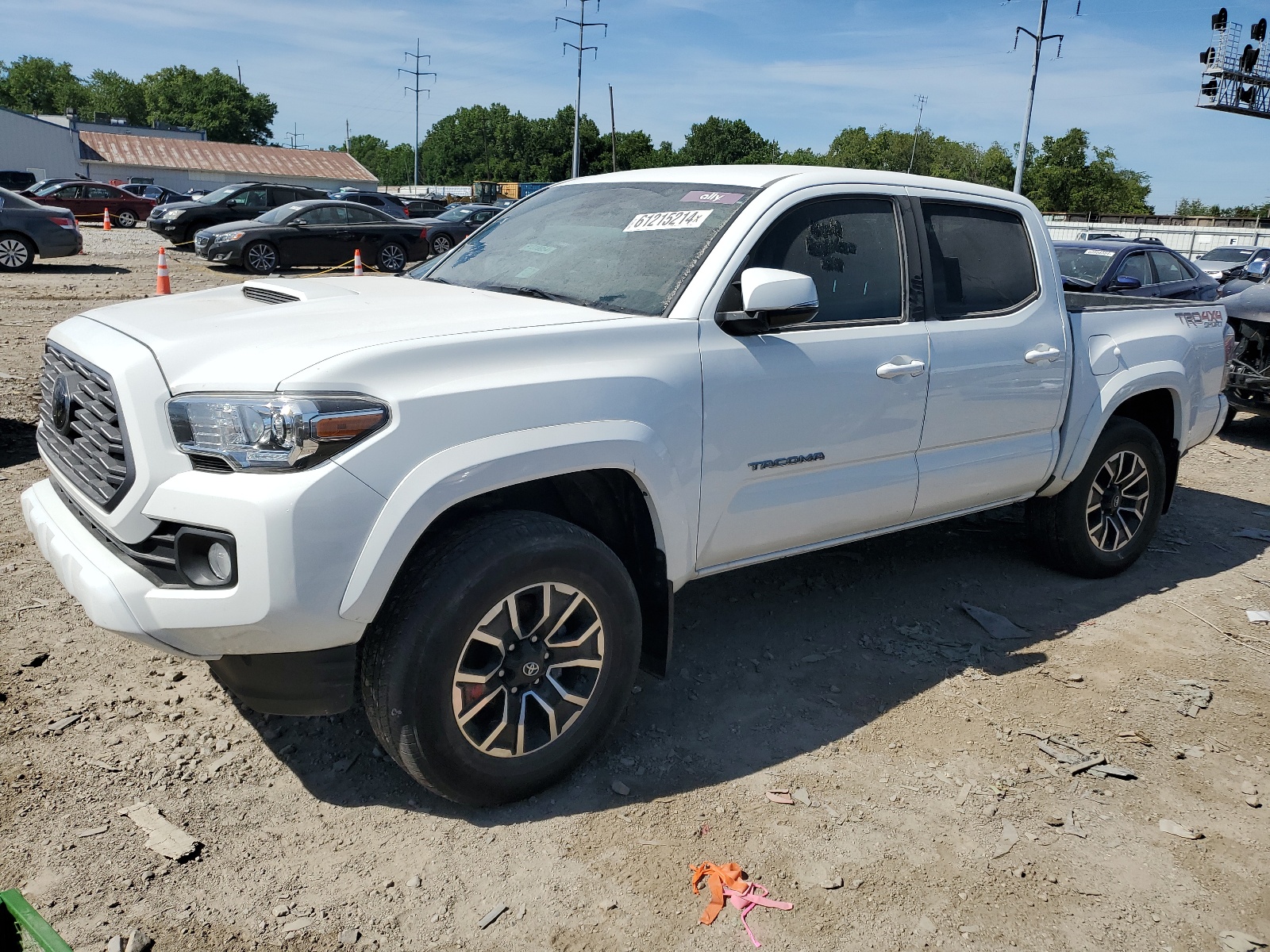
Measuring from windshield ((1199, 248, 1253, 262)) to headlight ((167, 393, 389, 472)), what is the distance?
83.4ft

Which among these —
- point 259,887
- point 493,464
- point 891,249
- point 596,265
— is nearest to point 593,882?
point 259,887

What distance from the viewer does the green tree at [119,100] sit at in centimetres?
12438

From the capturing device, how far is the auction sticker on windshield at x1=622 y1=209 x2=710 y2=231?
3.55 meters

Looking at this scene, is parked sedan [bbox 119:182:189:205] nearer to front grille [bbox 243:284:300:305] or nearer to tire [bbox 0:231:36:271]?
tire [bbox 0:231:36:271]

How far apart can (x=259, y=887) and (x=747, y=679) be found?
2.02 metres

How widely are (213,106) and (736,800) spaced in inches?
5343

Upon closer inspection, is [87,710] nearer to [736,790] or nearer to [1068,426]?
[736,790]

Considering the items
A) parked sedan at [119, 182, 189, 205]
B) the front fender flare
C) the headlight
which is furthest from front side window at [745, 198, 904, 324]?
parked sedan at [119, 182, 189, 205]

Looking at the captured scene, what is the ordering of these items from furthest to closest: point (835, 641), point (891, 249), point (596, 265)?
point (835, 641) → point (891, 249) → point (596, 265)

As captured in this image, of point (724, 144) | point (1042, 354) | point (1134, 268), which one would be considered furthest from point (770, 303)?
point (724, 144)

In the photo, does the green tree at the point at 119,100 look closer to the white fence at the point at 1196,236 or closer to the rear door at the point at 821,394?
the white fence at the point at 1196,236

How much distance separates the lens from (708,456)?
3225mm

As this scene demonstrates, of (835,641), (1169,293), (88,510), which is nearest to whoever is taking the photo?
(88,510)

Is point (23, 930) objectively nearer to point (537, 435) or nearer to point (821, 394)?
point (537, 435)
